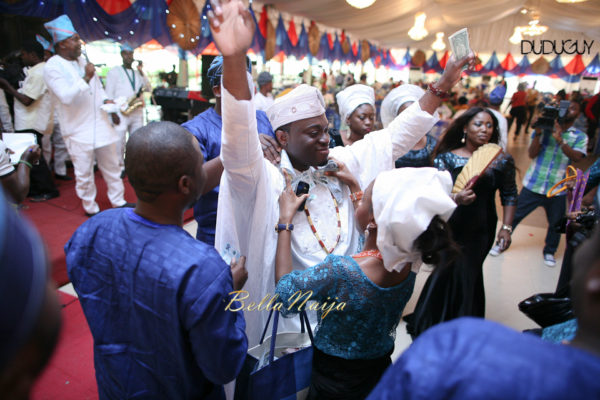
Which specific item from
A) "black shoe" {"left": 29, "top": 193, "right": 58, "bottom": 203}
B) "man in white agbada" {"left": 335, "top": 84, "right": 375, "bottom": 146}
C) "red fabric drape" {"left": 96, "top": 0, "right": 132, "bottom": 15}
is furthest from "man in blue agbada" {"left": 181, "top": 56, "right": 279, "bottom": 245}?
"black shoe" {"left": 29, "top": 193, "right": 58, "bottom": 203}

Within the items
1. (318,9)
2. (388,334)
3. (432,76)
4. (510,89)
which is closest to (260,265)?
(388,334)

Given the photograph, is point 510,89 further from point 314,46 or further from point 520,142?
point 314,46

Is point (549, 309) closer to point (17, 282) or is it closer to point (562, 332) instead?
point (562, 332)

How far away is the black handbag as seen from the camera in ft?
4.58

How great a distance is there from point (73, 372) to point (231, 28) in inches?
92.3

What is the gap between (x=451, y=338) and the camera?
1.77ft

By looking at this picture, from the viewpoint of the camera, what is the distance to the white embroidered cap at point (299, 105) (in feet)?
5.21

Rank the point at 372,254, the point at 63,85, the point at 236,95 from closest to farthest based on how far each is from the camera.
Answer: the point at 236,95 < the point at 372,254 < the point at 63,85

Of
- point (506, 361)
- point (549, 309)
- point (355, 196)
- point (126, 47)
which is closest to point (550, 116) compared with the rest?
point (549, 309)

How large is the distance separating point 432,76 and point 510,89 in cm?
601

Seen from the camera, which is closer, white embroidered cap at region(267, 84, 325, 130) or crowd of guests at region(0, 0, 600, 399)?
crowd of guests at region(0, 0, 600, 399)

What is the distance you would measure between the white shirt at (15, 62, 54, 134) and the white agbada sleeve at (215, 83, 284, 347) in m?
4.94

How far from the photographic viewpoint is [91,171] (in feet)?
14.3

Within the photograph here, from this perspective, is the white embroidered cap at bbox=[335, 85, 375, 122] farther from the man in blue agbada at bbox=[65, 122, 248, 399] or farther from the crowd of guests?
the man in blue agbada at bbox=[65, 122, 248, 399]
